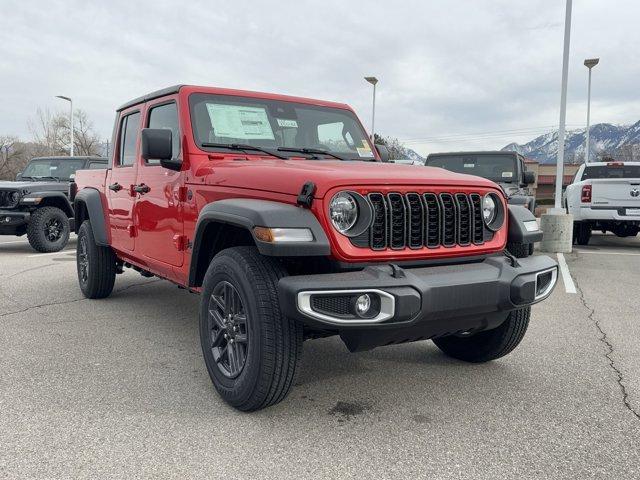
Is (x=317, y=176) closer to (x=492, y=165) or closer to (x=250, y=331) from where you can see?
(x=250, y=331)

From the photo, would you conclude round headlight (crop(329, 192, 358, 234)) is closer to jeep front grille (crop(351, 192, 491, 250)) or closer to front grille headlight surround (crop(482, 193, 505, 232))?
jeep front grille (crop(351, 192, 491, 250))

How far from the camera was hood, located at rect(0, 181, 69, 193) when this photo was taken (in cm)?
971

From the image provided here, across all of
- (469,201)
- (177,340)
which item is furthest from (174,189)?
(469,201)

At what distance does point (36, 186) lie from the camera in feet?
32.1

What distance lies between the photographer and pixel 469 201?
3.23 meters

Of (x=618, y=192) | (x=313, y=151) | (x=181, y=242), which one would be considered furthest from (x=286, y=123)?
(x=618, y=192)

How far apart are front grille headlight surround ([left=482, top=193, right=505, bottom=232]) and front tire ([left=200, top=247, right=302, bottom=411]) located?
131cm

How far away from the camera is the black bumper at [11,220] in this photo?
9562 mm

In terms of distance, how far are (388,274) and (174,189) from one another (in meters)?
1.81

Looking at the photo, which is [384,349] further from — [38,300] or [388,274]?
[38,300]

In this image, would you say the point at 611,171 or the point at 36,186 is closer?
the point at 36,186

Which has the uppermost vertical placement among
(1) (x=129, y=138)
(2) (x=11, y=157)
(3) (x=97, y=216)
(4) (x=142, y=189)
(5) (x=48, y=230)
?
(2) (x=11, y=157)

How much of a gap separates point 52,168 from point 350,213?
9586 mm

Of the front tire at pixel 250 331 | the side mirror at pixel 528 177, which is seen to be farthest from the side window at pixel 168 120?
the side mirror at pixel 528 177
